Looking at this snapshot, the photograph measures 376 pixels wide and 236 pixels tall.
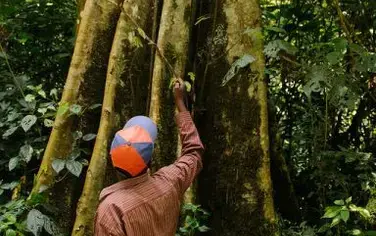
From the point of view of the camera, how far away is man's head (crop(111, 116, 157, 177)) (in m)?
2.00

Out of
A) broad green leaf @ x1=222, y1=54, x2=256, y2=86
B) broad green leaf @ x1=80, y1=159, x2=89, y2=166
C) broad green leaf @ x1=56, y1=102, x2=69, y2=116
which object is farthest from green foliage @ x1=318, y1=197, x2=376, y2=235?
broad green leaf @ x1=56, y1=102, x2=69, y2=116

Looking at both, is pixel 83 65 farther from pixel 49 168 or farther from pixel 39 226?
pixel 39 226

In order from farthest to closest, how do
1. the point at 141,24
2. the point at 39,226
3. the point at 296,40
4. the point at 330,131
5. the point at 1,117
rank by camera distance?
the point at 296,40
the point at 330,131
the point at 1,117
the point at 141,24
the point at 39,226

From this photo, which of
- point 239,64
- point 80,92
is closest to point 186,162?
point 239,64

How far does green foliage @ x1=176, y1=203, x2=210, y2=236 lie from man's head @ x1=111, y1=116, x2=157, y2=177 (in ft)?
3.30

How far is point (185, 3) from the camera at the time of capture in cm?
337

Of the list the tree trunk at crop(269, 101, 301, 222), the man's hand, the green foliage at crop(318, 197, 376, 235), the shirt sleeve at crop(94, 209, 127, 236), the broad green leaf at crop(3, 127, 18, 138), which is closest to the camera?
the shirt sleeve at crop(94, 209, 127, 236)

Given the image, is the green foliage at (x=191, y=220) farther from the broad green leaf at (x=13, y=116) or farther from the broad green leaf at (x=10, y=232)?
the broad green leaf at (x=13, y=116)

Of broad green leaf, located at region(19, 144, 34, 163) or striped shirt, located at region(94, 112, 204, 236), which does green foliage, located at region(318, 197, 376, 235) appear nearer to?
striped shirt, located at region(94, 112, 204, 236)

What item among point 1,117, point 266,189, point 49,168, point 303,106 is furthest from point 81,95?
point 303,106

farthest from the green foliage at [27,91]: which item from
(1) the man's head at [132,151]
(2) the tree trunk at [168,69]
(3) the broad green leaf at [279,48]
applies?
(3) the broad green leaf at [279,48]

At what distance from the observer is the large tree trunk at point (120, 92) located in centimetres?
309

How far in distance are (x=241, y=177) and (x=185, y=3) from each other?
47.1 inches

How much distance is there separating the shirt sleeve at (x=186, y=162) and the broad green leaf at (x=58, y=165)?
0.97 meters
